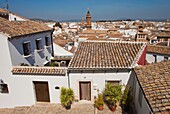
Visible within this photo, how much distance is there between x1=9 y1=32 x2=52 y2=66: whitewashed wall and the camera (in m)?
14.2

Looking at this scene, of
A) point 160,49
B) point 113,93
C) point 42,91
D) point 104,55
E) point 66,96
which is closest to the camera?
point 113,93

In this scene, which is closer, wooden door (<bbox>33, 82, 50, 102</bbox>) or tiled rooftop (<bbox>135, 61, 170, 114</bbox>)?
tiled rooftop (<bbox>135, 61, 170, 114</bbox>)

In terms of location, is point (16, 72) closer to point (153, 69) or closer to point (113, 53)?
point (113, 53)

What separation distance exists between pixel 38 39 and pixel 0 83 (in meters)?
6.20

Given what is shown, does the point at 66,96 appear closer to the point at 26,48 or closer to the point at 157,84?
the point at 26,48

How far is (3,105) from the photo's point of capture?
1547 centimetres

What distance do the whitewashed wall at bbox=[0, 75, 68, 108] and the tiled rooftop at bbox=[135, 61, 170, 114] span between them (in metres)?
6.95

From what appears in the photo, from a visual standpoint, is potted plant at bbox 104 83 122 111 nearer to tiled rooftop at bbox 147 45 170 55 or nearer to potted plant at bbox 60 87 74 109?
potted plant at bbox 60 87 74 109

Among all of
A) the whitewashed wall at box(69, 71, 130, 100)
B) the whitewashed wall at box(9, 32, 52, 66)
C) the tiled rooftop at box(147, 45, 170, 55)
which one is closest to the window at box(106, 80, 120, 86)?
the whitewashed wall at box(69, 71, 130, 100)

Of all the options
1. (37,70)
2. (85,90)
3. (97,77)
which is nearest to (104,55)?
(97,77)

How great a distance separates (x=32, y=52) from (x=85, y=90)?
7.26m

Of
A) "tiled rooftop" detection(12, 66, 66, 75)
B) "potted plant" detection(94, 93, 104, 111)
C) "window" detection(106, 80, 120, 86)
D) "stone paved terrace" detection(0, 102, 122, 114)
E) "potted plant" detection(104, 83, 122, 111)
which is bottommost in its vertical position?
"stone paved terrace" detection(0, 102, 122, 114)

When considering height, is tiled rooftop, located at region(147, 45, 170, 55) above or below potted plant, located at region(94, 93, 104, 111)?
above

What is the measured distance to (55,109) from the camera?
14.3 m
